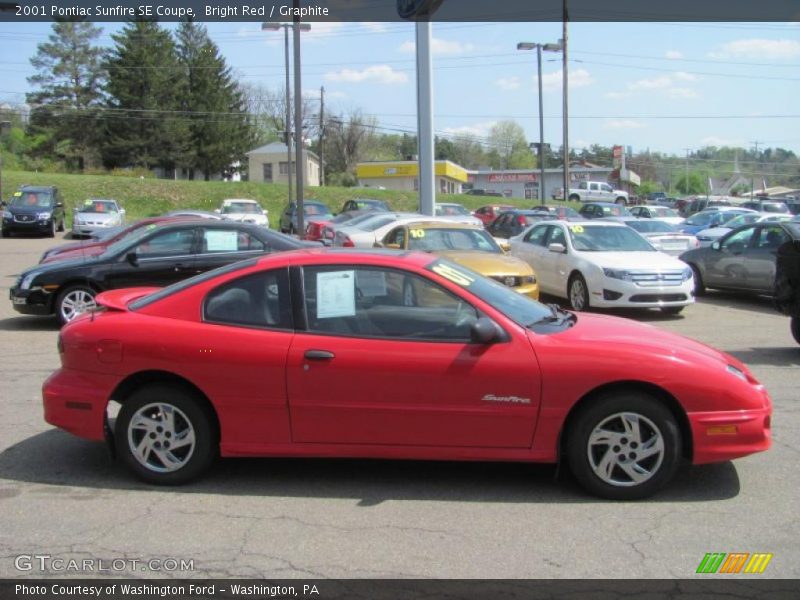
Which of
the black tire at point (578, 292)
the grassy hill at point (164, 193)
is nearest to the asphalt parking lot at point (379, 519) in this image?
the black tire at point (578, 292)

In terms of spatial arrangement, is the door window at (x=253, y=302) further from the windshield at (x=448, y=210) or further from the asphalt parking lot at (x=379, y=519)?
the windshield at (x=448, y=210)

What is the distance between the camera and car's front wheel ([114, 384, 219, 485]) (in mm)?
4773

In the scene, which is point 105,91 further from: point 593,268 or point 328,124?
point 593,268

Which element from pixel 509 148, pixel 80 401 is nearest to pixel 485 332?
pixel 80 401

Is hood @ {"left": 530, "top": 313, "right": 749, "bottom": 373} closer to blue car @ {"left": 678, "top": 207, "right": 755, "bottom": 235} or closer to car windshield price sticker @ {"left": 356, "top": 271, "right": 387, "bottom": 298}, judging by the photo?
car windshield price sticker @ {"left": 356, "top": 271, "right": 387, "bottom": 298}

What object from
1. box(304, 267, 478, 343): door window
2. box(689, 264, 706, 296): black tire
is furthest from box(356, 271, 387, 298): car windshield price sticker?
box(689, 264, 706, 296): black tire

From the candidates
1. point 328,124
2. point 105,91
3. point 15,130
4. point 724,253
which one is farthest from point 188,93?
point 724,253

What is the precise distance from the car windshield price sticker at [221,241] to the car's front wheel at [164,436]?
642 centimetres

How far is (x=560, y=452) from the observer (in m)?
4.65

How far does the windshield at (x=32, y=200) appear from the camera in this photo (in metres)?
29.9

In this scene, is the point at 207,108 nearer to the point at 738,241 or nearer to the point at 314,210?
the point at 314,210

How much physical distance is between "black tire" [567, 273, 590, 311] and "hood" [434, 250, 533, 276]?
169 centimetres

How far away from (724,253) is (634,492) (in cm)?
1125

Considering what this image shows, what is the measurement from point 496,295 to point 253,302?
1596 millimetres
